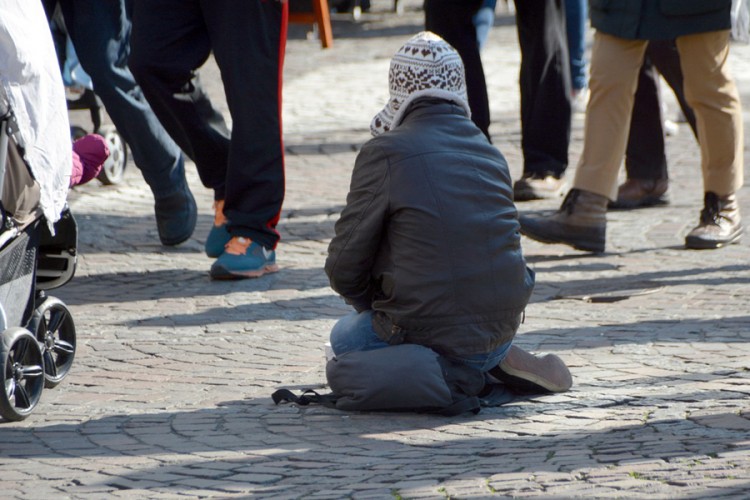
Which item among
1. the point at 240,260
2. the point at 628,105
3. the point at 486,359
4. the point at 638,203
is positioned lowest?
the point at 638,203

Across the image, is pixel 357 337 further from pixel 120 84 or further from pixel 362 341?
pixel 120 84

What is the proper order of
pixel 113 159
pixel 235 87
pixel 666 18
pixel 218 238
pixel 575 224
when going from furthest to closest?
pixel 113 159 → pixel 575 224 → pixel 666 18 → pixel 218 238 → pixel 235 87

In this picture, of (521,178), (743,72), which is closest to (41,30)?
(521,178)

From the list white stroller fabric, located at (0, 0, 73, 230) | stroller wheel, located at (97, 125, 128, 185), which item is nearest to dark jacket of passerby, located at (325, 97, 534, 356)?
white stroller fabric, located at (0, 0, 73, 230)

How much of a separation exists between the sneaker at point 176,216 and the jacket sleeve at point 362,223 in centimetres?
241

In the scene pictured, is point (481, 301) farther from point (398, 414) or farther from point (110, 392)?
point (110, 392)

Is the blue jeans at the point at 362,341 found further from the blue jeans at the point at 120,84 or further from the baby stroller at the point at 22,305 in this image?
the blue jeans at the point at 120,84

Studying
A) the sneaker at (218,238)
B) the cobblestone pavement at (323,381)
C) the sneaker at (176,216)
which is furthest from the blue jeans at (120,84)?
the cobblestone pavement at (323,381)

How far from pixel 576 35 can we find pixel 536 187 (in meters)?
2.65

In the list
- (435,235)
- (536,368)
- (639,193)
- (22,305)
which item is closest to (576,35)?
(639,193)

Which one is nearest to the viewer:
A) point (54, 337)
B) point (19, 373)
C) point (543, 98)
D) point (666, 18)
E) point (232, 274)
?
point (19, 373)

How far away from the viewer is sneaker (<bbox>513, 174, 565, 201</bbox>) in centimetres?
811

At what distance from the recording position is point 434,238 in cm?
441

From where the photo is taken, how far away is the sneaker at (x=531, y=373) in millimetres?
4586
